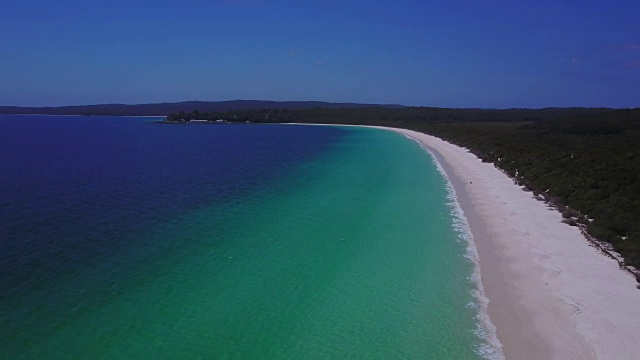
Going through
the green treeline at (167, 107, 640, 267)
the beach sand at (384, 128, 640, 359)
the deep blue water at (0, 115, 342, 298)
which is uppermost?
the green treeline at (167, 107, 640, 267)

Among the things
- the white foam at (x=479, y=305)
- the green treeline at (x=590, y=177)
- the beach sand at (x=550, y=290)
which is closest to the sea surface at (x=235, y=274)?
the white foam at (x=479, y=305)

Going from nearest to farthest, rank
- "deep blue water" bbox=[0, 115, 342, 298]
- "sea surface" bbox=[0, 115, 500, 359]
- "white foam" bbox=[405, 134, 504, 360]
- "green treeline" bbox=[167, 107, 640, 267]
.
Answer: "white foam" bbox=[405, 134, 504, 360], "sea surface" bbox=[0, 115, 500, 359], "deep blue water" bbox=[0, 115, 342, 298], "green treeline" bbox=[167, 107, 640, 267]

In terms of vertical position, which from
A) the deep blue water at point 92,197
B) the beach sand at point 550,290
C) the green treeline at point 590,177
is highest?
Result: the green treeline at point 590,177

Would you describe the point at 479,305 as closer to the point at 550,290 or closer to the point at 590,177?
the point at 550,290

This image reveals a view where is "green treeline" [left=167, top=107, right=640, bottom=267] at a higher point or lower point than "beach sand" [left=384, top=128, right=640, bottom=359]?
higher

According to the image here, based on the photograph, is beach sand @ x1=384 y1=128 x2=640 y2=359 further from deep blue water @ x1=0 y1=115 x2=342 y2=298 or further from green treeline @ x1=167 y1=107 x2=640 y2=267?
deep blue water @ x1=0 y1=115 x2=342 y2=298

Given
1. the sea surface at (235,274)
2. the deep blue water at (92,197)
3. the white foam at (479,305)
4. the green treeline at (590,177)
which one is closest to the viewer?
the white foam at (479,305)

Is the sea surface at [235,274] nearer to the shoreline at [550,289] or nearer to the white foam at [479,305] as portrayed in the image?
the white foam at [479,305]

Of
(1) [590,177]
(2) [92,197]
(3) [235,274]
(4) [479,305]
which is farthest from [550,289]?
(2) [92,197]

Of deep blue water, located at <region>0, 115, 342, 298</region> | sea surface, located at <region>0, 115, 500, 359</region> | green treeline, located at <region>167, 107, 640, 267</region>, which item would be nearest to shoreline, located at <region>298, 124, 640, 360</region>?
sea surface, located at <region>0, 115, 500, 359</region>
